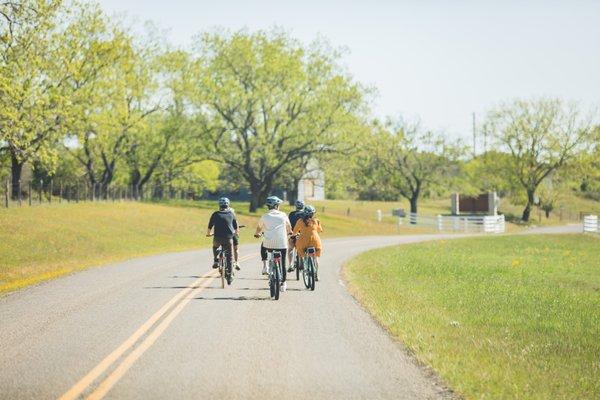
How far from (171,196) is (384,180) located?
23.9 metres

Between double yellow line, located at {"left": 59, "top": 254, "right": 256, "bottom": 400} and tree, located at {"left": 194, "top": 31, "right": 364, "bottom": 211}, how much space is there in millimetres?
48399

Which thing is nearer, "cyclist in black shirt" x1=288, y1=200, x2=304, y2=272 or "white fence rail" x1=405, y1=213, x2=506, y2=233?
"cyclist in black shirt" x1=288, y1=200, x2=304, y2=272

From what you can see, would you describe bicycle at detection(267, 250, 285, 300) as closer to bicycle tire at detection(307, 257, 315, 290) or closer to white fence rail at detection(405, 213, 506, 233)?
bicycle tire at detection(307, 257, 315, 290)

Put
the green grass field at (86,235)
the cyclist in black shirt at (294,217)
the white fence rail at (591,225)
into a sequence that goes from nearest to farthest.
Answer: the cyclist in black shirt at (294,217)
the green grass field at (86,235)
the white fence rail at (591,225)

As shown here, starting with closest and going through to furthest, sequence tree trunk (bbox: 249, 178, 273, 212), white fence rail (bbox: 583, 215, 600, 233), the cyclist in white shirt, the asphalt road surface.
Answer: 1. the asphalt road surface
2. the cyclist in white shirt
3. white fence rail (bbox: 583, 215, 600, 233)
4. tree trunk (bbox: 249, 178, 273, 212)

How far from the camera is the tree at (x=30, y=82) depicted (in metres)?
34.0

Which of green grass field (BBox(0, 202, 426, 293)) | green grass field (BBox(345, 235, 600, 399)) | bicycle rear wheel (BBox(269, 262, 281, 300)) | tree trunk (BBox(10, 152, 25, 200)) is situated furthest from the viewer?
tree trunk (BBox(10, 152, 25, 200))

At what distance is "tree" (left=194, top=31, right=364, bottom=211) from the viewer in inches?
2511

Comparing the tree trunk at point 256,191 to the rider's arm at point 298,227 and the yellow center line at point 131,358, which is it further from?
the yellow center line at point 131,358

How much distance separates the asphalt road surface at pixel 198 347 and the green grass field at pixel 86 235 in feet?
18.8

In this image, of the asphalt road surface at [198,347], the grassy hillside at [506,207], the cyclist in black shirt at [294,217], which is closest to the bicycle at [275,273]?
the asphalt road surface at [198,347]

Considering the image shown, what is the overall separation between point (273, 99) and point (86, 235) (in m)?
29.3

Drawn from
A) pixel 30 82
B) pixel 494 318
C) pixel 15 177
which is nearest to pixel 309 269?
pixel 494 318

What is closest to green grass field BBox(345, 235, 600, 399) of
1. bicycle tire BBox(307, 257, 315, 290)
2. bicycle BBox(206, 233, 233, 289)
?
bicycle tire BBox(307, 257, 315, 290)
